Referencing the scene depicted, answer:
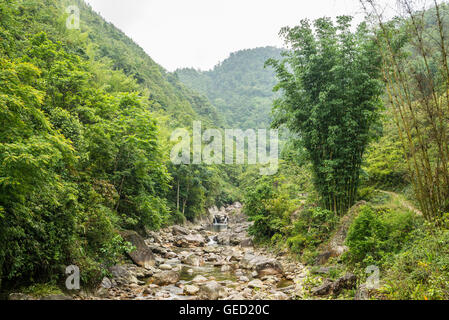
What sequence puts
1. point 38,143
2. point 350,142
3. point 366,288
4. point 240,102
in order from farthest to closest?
1. point 240,102
2. point 350,142
3. point 366,288
4. point 38,143

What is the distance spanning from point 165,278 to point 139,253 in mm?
2039

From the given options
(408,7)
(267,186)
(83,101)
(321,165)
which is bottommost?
(267,186)

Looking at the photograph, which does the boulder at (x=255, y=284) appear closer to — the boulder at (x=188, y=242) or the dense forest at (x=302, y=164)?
the dense forest at (x=302, y=164)

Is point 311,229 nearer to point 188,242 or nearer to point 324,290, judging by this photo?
point 324,290

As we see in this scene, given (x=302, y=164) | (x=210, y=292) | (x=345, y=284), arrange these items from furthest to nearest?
(x=302, y=164)
(x=210, y=292)
(x=345, y=284)

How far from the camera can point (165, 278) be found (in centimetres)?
939

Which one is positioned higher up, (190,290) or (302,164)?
(302,164)

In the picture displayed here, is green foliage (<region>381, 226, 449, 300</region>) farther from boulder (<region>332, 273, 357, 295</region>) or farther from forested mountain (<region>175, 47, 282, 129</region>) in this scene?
forested mountain (<region>175, 47, 282, 129</region>)

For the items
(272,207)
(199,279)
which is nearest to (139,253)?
(199,279)

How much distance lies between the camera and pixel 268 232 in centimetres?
1506

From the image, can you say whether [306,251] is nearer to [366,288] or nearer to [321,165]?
[321,165]
